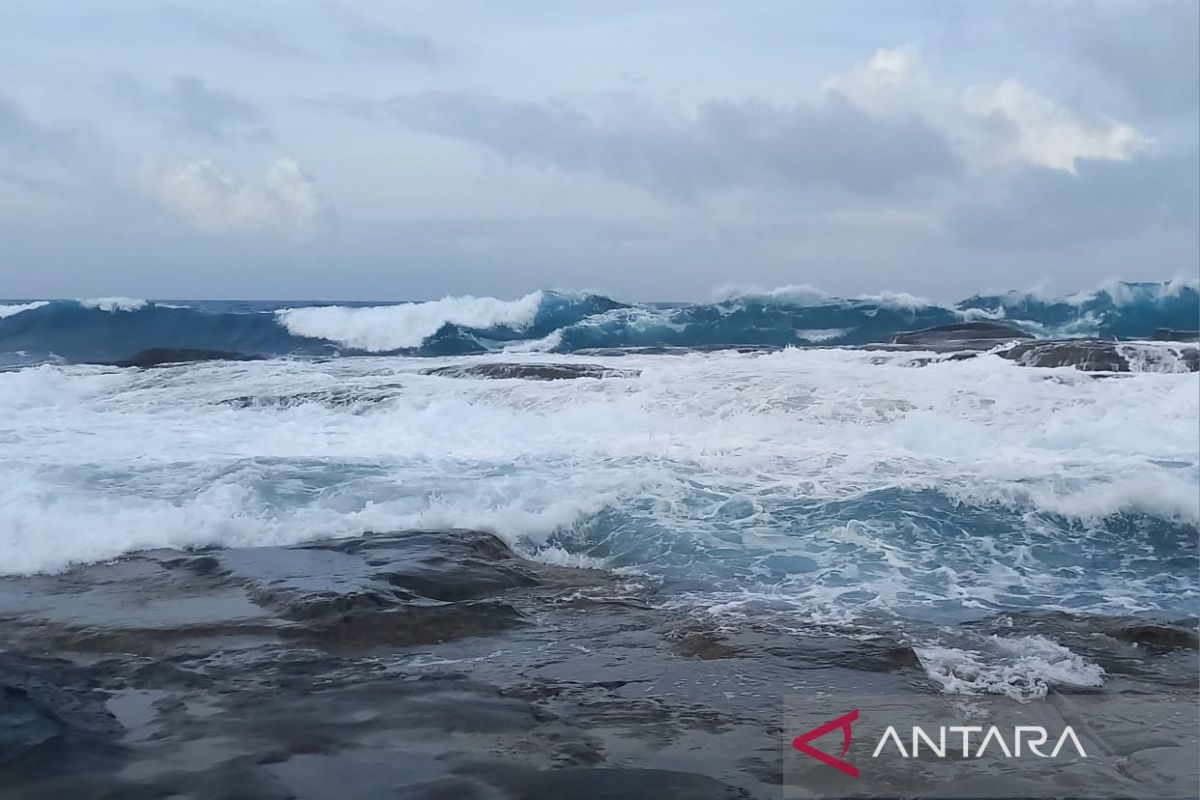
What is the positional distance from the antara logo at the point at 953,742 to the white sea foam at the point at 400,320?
25.1 metres

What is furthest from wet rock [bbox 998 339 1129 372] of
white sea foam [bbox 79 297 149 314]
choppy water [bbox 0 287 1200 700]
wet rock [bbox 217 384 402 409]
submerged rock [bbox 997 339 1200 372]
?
white sea foam [bbox 79 297 149 314]

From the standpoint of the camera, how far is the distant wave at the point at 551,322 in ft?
91.3

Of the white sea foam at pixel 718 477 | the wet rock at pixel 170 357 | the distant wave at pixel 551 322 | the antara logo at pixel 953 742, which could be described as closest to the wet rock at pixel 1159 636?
the white sea foam at pixel 718 477

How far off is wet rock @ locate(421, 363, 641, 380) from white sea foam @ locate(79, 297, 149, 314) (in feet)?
64.4

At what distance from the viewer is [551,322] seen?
104 ft

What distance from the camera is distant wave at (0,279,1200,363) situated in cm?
2783

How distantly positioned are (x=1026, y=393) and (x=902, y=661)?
730 cm

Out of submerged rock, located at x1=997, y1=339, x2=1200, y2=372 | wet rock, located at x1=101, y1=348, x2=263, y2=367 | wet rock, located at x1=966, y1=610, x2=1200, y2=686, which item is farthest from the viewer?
wet rock, located at x1=101, y1=348, x2=263, y2=367

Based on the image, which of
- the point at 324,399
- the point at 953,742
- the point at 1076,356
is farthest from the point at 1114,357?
the point at 953,742

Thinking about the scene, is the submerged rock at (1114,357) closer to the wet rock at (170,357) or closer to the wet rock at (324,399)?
the wet rock at (324,399)

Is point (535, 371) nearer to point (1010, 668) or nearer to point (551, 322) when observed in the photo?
point (1010, 668)

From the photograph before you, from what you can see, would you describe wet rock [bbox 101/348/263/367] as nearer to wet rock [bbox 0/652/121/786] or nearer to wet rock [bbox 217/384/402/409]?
wet rock [bbox 217/384/402/409]

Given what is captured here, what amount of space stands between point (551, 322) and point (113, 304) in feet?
45.0

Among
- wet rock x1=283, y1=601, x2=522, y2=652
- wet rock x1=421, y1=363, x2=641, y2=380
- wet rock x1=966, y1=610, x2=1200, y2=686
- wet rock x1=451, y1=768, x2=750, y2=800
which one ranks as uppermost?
wet rock x1=421, y1=363, x2=641, y2=380
